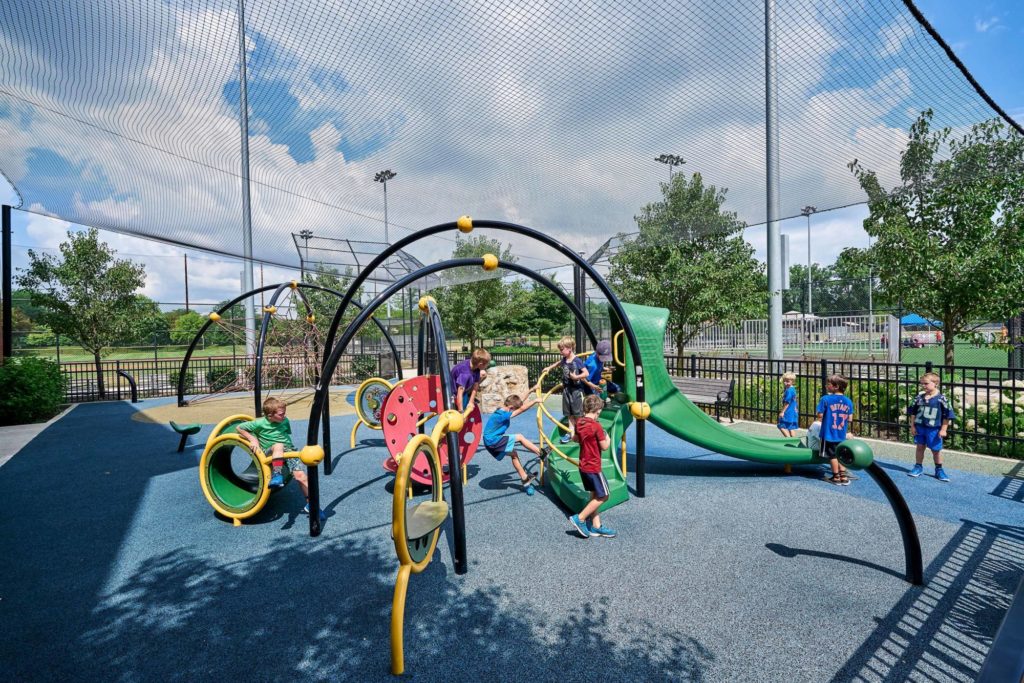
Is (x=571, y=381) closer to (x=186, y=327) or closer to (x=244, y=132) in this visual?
(x=244, y=132)

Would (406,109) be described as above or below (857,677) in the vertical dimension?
above

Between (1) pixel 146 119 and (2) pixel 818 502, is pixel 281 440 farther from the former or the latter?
(2) pixel 818 502

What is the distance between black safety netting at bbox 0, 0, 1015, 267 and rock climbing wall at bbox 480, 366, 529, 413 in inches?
171

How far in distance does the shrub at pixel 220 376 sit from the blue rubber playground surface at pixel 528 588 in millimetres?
10201

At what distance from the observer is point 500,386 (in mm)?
10664

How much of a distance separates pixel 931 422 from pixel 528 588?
4849 mm

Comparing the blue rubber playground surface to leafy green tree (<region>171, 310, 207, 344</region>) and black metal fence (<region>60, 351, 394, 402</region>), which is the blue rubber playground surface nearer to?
black metal fence (<region>60, 351, 394, 402</region>)

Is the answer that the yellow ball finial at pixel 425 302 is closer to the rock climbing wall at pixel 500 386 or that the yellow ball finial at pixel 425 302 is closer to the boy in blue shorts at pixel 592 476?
the boy in blue shorts at pixel 592 476

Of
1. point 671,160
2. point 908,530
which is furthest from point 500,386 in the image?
point 908,530

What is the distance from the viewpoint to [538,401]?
579 centimetres

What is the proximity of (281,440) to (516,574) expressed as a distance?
254 cm

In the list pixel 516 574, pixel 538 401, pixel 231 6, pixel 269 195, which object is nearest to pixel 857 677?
pixel 516 574

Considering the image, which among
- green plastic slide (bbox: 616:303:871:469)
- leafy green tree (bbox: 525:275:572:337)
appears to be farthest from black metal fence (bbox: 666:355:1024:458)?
leafy green tree (bbox: 525:275:572:337)

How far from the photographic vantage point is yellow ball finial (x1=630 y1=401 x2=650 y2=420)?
16.4 ft
